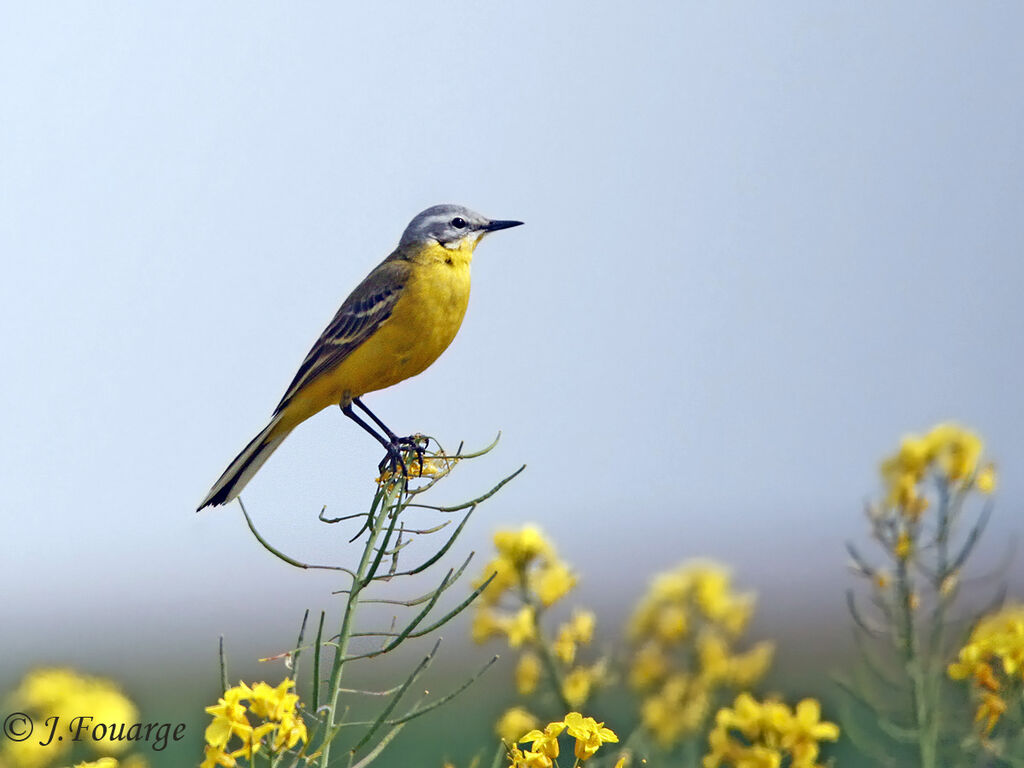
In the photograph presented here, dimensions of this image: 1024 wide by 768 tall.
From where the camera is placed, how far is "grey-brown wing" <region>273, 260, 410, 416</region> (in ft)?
14.9

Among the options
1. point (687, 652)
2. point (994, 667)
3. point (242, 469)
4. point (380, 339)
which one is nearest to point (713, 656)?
point (687, 652)

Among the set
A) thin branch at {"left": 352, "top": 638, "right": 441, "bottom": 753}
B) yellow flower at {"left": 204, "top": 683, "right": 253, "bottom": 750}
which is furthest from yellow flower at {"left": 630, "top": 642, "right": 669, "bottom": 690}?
yellow flower at {"left": 204, "top": 683, "right": 253, "bottom": 750}

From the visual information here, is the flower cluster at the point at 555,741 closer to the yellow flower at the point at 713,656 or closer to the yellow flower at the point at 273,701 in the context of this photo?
the yellow flower at the point at 273,701

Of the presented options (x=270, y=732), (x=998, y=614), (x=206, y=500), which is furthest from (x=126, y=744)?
(x=998, y=614)

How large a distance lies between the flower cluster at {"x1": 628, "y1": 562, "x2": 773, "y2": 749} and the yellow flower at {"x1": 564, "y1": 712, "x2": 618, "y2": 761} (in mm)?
1872

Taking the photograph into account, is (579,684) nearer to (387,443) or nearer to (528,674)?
(528,674)

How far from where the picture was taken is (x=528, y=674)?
13.3 feet

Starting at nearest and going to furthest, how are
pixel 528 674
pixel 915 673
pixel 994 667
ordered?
pixel 994 667 → pixel 915 673 → pixel 528 674

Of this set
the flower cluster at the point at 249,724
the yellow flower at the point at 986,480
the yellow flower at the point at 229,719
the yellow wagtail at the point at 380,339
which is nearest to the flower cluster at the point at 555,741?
the flower cluster at the point at 249,724

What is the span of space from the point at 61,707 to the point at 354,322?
206 centimetres

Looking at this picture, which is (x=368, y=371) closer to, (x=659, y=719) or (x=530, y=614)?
(x=530, y=614)

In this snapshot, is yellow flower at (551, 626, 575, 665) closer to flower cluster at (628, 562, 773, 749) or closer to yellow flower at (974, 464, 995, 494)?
flower cluster at (628, 562, 773, 749)

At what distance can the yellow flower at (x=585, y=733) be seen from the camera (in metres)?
2.41

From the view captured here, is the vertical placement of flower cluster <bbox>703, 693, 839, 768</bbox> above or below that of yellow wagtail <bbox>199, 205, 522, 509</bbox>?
below
